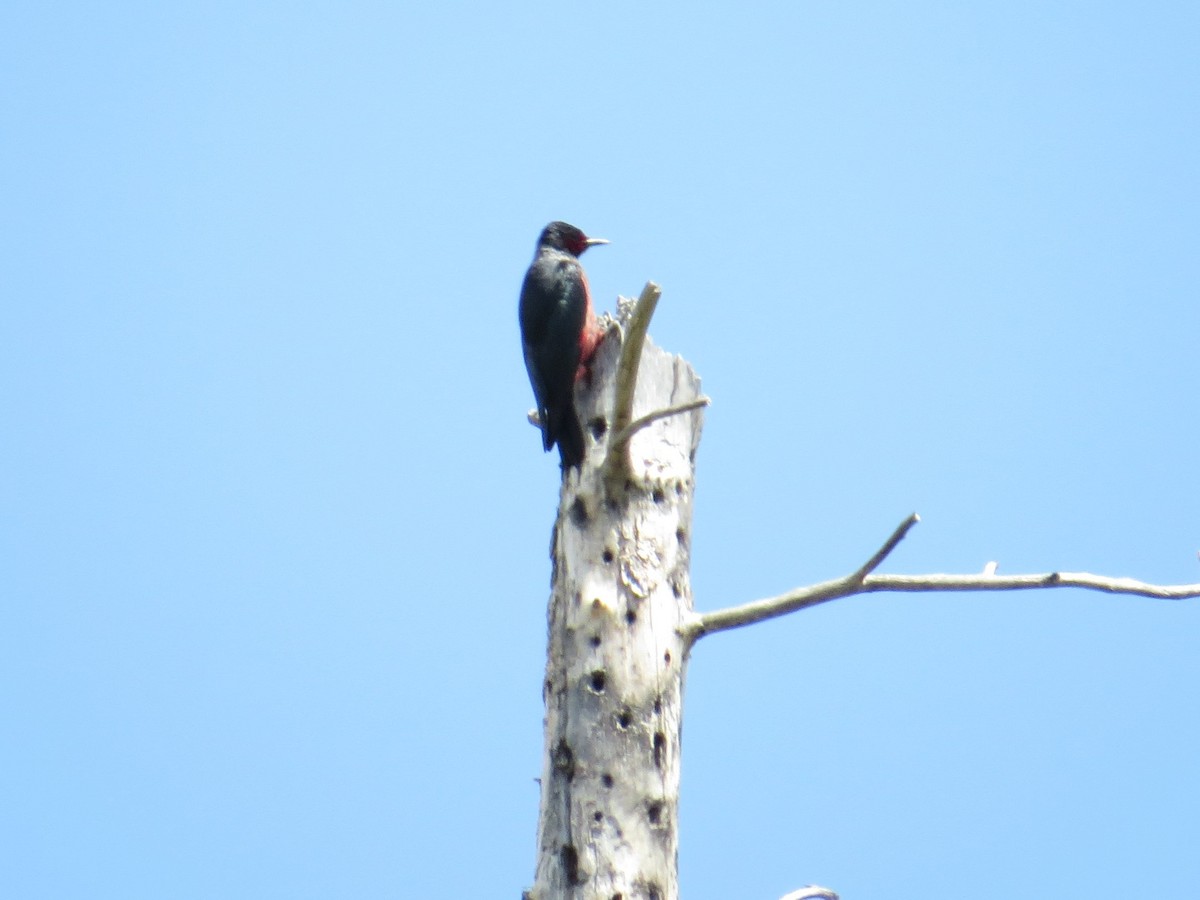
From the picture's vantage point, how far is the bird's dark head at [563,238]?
6.11m

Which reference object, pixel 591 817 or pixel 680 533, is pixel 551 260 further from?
pixel 591 817

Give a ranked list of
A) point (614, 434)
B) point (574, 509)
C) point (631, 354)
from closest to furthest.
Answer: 1. point (631, 354)
2. point (614, 434)
3. point (574, 509)

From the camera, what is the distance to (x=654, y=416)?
3426 millimetres

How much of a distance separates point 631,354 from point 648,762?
118 cm

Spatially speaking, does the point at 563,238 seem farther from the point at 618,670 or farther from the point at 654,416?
the point at 618,670

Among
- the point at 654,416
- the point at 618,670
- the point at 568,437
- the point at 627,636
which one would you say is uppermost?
the point at 568,437

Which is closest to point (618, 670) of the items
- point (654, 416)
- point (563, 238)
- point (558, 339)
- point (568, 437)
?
point (654, 416)

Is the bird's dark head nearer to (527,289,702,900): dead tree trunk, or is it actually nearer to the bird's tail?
the bird's tail

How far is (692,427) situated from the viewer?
424 centimetres

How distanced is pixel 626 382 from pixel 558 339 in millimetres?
1348

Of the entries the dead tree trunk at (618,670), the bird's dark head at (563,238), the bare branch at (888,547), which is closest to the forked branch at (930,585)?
the bare branch at (888,547)

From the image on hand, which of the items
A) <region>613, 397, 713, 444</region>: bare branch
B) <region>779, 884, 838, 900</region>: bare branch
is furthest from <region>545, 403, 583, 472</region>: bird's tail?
<region>779, 884, 838, 900</region>: bare branch

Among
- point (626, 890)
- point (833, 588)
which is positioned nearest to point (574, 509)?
point (833, 588)

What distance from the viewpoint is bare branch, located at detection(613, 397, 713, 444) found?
3363mm
